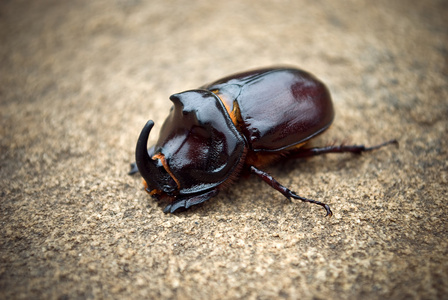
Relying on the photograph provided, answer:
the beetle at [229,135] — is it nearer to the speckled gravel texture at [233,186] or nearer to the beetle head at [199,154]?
the beetle head at [199,154]

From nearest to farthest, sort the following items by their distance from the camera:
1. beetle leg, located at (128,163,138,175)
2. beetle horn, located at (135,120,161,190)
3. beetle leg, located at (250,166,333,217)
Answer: beetle horn, located at (135,120,161,190)
beetle leg, located at (250,166,333,217)
beetle leg, located at (128,163,138,175)

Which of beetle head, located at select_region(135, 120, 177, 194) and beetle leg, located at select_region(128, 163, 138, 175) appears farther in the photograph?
beetle leg, located at select_region(128, 163, 138, 175)

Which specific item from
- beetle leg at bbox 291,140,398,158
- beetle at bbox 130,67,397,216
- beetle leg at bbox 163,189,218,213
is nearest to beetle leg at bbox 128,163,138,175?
beetle at bbox 130,67,397,216

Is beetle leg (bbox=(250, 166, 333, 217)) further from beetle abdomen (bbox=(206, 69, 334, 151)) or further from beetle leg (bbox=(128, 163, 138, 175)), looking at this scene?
beetle leg (bbox=(128, 163, 138, 175))

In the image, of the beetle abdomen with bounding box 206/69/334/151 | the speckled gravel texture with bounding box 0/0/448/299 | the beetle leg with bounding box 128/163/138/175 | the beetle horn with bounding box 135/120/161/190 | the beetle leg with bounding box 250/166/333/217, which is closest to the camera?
the speckled gravel texture with bounding box 0/0/448/299

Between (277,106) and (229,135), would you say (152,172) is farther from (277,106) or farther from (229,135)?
(277,106)

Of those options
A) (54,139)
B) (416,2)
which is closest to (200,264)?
(54,139)
